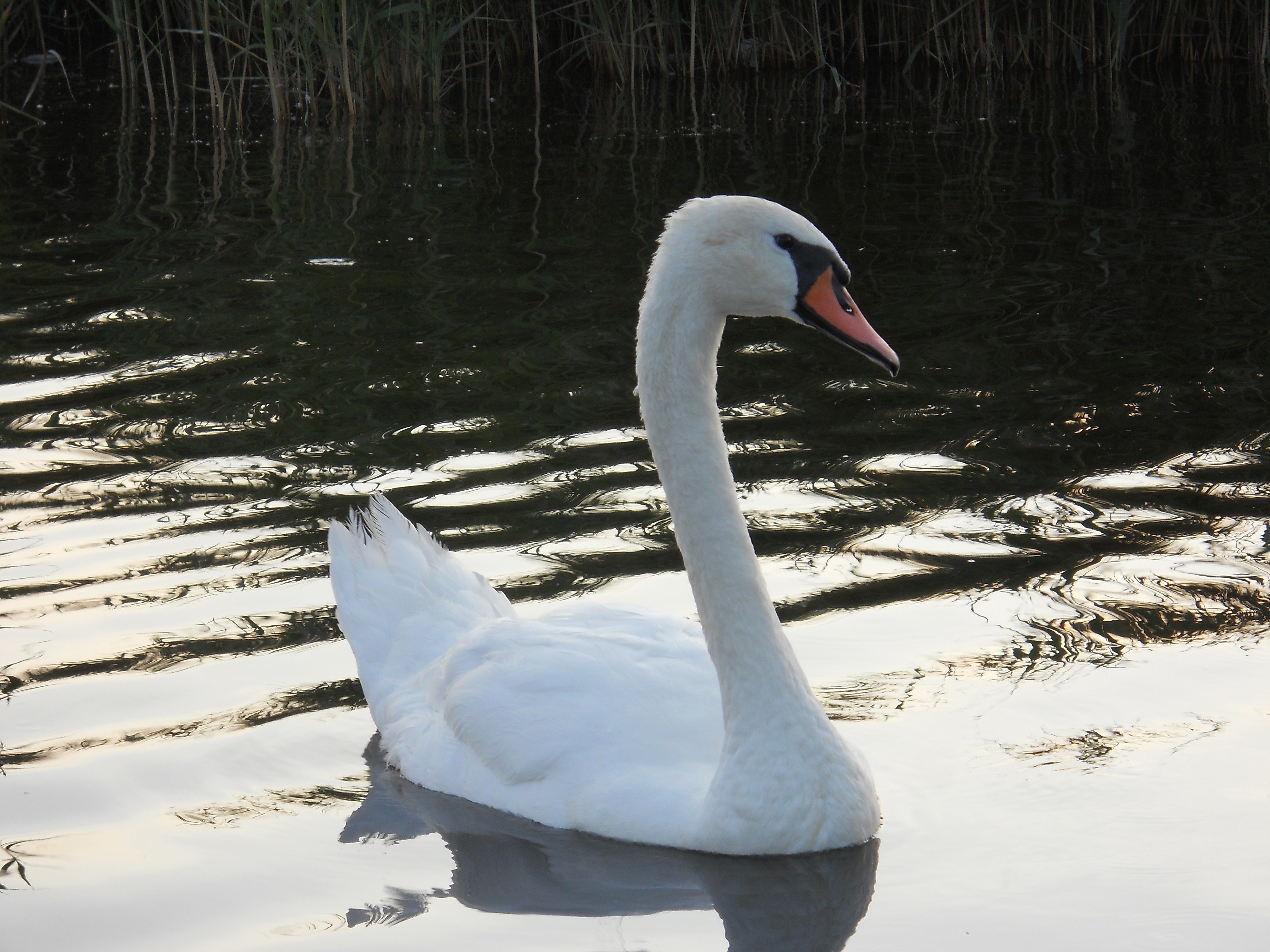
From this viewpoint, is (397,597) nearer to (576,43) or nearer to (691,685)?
(691,685)

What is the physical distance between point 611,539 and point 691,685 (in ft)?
5.59

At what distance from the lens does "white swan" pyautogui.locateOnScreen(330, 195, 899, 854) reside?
12.7 ft

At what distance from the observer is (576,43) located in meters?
20.2

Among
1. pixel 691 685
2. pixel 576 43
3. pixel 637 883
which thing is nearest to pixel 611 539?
pixel 691 685

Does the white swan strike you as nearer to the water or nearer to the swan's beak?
the swan's beak

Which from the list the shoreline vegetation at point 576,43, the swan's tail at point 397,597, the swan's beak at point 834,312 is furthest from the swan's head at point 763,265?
the shoreline vegetation at point 576,43

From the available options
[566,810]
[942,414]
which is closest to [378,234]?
[942,414]

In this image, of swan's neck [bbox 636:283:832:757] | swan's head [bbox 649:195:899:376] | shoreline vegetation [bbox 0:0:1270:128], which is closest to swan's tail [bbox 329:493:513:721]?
swan's neck [bbox 636:283:832:757]

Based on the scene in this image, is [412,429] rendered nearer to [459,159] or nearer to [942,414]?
[942,414]

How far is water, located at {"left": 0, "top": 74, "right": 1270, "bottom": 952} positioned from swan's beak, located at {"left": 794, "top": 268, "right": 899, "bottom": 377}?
124cm

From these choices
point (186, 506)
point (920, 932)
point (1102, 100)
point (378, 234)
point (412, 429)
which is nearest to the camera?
point (920, 932)

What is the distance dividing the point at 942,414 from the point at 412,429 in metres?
2.30

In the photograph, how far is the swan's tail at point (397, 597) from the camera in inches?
192

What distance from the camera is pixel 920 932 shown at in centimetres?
364
